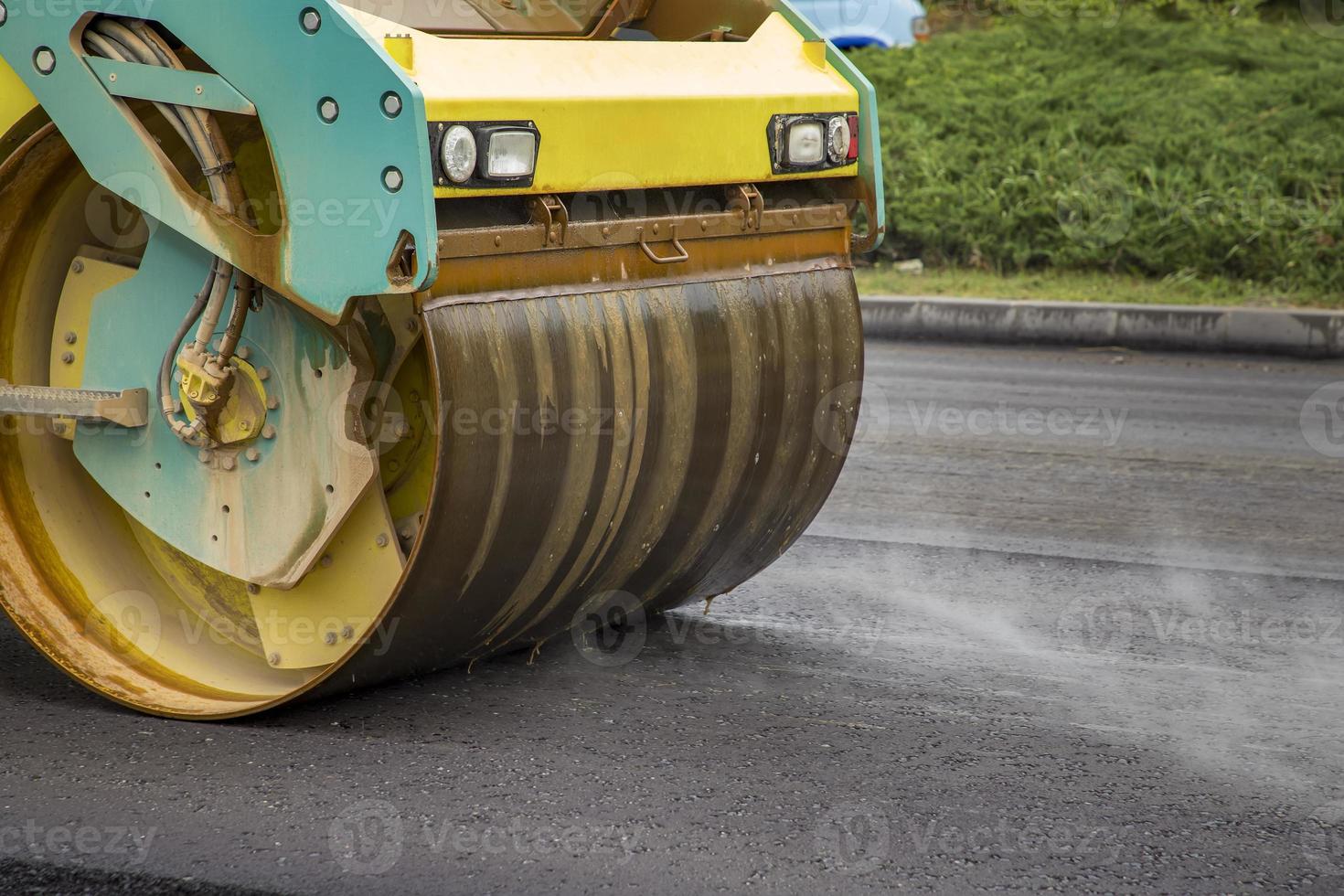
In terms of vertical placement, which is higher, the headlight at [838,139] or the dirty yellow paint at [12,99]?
the dirty yellow paint at [12,99]

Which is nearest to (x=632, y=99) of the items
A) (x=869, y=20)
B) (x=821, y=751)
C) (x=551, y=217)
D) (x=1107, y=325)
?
(x=551, y=217)


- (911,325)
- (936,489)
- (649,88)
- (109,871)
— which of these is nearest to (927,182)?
(911,325)

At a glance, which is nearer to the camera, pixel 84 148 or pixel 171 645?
pixel 84 148

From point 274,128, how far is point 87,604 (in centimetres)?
133

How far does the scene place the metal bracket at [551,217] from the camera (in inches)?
128

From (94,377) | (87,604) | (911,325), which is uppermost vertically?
(94,377)

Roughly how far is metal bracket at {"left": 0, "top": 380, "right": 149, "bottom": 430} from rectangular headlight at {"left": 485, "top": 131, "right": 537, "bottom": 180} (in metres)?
1.00

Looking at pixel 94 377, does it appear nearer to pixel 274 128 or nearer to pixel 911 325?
pixel 274 128

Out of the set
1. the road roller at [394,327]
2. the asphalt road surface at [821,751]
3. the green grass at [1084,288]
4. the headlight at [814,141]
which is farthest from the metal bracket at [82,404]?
the green grass at [1084,288]

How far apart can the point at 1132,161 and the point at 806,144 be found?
776 cm

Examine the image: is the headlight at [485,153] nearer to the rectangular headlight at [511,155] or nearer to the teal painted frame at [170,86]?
the rectangular headlight at [511,155]

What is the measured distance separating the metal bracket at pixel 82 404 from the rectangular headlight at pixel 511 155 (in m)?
1.00

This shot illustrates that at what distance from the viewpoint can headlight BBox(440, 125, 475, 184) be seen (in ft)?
10.0

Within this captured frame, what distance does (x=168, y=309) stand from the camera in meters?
3.53
